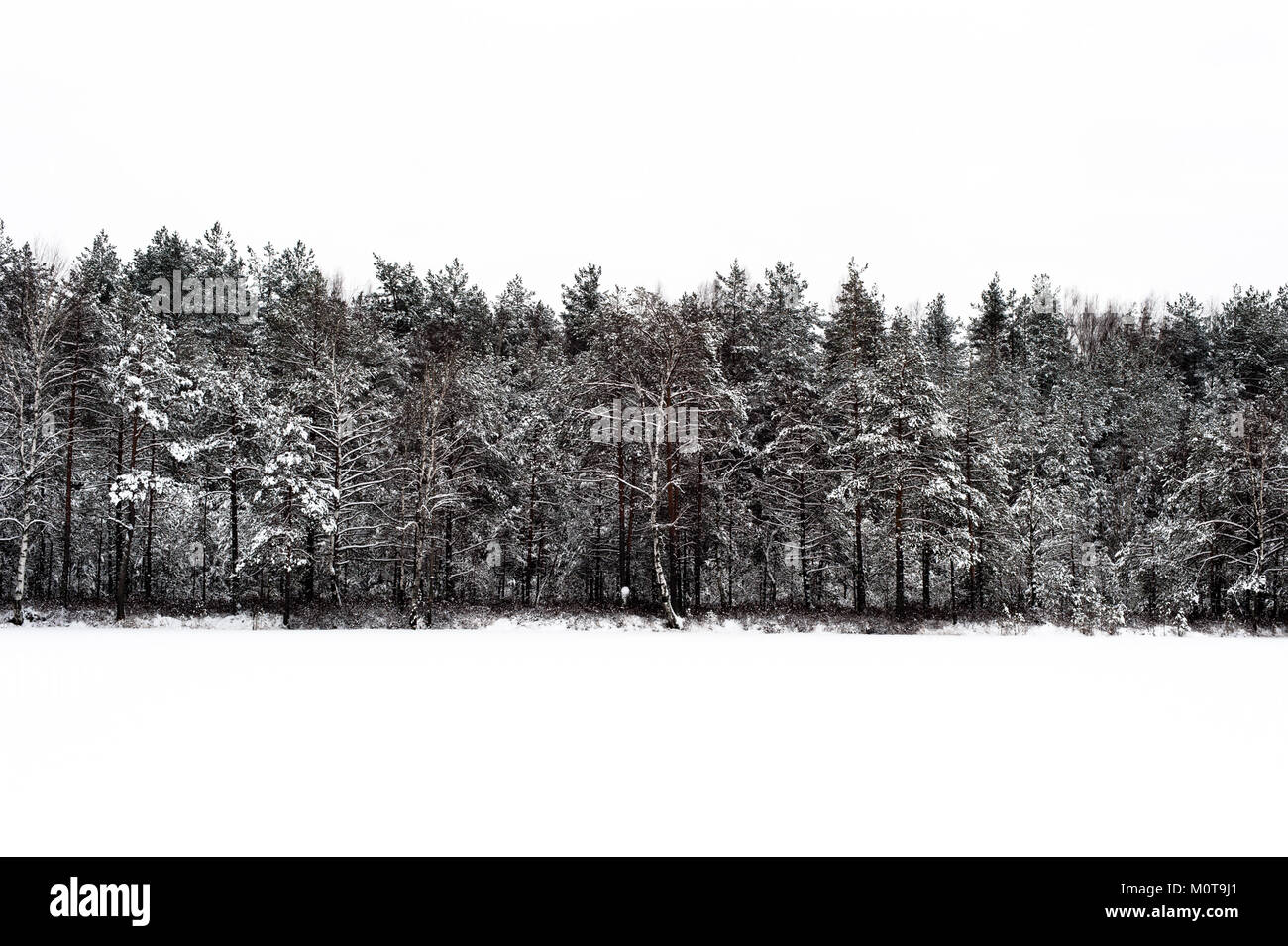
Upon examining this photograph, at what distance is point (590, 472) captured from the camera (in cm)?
2939

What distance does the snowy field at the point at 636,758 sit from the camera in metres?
5.30

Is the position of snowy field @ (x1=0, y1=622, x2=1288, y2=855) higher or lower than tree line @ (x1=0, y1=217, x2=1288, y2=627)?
lower

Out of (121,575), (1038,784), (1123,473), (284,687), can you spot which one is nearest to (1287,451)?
(1123,473)

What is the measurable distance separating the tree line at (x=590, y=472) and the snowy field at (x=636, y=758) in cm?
1379

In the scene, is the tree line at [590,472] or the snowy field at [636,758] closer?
the snowy field at [636,758]

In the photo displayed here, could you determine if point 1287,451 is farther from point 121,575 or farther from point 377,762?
point 121,575

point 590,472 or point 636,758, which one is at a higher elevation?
point 590,472

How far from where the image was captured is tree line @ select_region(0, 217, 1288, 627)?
26.4 metres

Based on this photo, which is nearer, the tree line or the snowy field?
the snowy field

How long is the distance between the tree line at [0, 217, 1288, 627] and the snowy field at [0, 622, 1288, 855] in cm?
1379

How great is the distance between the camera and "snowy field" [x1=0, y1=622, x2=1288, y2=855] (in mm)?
5305

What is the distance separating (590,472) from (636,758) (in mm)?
22508

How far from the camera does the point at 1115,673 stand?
13734mm
